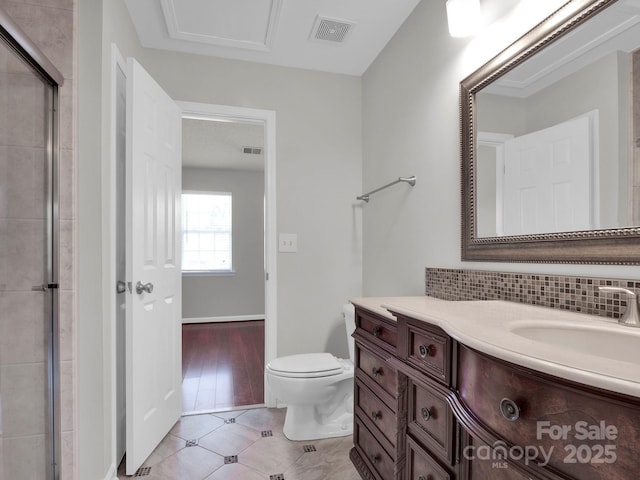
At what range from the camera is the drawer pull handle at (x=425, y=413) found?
1069 millimetres

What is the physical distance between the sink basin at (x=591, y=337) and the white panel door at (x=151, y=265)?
1.67 metres

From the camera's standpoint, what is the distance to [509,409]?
652 millimetres

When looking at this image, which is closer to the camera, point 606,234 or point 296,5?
point 606,234

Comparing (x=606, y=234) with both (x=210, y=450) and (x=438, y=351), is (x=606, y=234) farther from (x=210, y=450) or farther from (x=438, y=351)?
(x=210, y=450)

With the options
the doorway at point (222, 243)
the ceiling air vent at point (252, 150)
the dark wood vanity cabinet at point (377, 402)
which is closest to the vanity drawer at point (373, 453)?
the dark wood vanity cabinet at point (377, 402)

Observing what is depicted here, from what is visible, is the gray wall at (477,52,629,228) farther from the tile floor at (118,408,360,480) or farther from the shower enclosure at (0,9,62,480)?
the shower enclosure at (0,9,62,480)

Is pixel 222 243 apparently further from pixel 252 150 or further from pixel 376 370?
pixel 376 370

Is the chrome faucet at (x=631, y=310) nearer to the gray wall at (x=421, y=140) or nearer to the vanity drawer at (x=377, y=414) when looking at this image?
the gray wall at (x=421, y=140)

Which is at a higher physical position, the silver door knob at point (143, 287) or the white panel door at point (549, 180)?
the white panel door at point (549, 180)

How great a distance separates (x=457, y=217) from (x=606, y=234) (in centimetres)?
68

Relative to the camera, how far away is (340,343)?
8.86ft

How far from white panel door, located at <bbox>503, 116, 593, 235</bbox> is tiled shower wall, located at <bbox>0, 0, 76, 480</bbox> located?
1.75 m

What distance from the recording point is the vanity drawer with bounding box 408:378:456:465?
3.17ft

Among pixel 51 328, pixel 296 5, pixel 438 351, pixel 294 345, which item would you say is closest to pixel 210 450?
pixel 294 345
